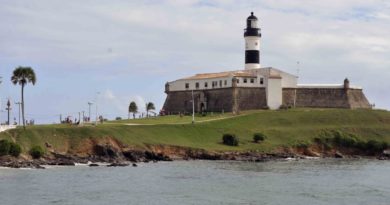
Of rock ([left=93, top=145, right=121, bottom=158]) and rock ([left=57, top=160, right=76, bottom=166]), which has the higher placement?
rock ([left=93, top=145, right=121, bottom=158])

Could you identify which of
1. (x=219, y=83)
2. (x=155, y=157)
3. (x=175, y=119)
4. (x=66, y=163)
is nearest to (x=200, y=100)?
(x=219, y=83)

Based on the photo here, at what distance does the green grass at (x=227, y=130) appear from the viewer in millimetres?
87125

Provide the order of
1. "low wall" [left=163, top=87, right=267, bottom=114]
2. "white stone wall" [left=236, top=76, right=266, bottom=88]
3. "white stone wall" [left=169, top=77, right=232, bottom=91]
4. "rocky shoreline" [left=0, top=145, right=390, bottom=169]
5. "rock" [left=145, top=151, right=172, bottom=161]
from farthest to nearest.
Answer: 1. "white stone wall" [left=169, top=77, right=232, bottom=91]
2. "white stone wall" [left=236, top=76, right=266, bottom=88]
3. "low wall" [left=163, top=87, right=267, bottom=114]
4. "rock" [left=145, top=151, right=172, bottom=161]
5. "rocky shoreline" [left=0, top=145, right=390, bottom=169]

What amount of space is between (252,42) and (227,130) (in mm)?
27055

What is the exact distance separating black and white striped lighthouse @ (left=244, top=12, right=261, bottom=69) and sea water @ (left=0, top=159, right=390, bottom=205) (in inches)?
1953

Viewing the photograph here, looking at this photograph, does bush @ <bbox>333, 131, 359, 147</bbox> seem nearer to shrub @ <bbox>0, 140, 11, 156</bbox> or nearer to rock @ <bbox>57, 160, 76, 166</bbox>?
rock @ <bbox>57, 160, 76, 166</bbox>

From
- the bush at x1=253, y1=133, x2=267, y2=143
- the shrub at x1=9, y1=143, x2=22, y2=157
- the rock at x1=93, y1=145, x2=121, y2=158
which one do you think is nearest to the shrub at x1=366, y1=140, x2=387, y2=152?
the bush at x1=253, y1=133, x2=267, y2=143

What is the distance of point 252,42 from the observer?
12875 cm

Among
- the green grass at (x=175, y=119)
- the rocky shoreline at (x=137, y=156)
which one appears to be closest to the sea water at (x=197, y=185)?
the rocky shoreline at (x=137, y=156)

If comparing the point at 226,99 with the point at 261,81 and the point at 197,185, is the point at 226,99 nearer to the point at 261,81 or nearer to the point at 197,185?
the point at 261,81

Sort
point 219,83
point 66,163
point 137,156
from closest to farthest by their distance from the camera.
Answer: point 66,163 < point 137,156 < point 219,83

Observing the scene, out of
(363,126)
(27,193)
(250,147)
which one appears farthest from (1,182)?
(363,126)

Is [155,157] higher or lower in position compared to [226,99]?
lower

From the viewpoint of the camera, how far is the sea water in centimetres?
5044
